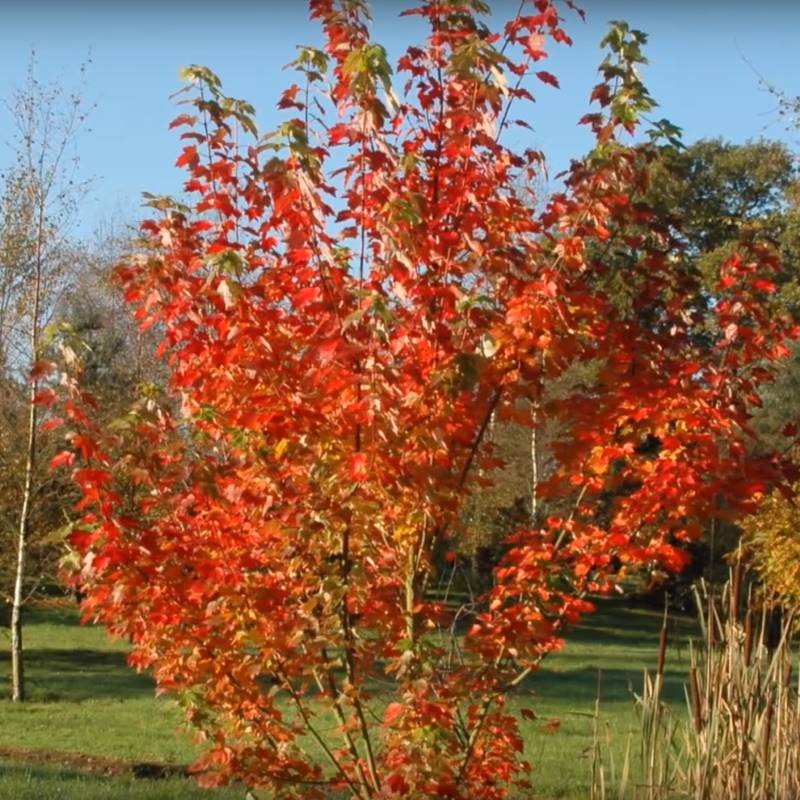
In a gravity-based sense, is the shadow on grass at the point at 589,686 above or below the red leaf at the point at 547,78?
below

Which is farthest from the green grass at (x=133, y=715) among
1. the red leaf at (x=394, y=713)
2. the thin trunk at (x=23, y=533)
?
the red leaf at (x=394, y=713)

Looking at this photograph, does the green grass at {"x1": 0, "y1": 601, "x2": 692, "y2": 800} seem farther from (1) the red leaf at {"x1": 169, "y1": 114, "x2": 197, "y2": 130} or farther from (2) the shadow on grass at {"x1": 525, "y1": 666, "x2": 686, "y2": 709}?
(1) the red leaf at {"x1": 169, "y1": 114, "x2": 197, "y2": 130}

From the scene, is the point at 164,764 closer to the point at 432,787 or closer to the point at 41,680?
the point at 432,787

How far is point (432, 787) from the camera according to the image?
3.88m

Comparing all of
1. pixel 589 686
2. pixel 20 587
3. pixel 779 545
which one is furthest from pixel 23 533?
pixel 779 545

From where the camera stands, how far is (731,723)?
378cm

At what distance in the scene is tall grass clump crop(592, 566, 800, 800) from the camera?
377 cm

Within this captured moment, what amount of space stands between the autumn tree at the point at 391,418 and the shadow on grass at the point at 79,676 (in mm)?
9593

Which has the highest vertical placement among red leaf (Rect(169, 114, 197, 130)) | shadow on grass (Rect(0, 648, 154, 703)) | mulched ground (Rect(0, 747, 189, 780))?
red leaf (Rect(169, 114, 197, 130))

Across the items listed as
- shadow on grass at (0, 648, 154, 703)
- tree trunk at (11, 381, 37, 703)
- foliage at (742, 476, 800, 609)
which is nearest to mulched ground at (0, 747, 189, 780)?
shadow on grass at (0, 648, 154, 703)

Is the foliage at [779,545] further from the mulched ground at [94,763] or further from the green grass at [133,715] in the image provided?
the mulched ground at [94,763]

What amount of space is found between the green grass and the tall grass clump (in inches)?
6.5

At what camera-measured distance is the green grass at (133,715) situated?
757cm

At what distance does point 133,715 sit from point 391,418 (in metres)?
10.1
